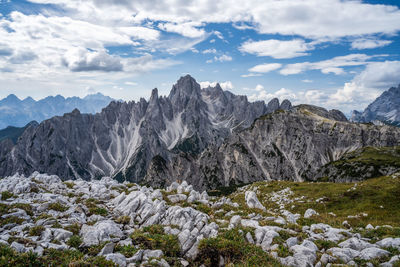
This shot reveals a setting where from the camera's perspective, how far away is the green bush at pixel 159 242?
43.5ft

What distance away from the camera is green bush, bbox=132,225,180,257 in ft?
43.5

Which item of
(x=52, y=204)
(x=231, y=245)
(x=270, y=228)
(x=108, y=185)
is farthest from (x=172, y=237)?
(x=108, y=185)

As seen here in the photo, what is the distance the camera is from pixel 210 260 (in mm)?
12750

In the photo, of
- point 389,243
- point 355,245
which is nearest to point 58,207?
point 355,245

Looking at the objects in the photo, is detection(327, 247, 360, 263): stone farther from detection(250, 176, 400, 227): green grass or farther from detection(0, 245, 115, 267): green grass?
detection(250, 176, 400, 227): green grass

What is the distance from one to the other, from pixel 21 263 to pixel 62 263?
1625 millimetres

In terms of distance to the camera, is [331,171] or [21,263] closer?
[21,263]

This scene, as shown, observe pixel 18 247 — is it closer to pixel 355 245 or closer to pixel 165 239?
pixel 165 239

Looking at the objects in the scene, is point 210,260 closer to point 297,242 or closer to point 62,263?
point 297,242

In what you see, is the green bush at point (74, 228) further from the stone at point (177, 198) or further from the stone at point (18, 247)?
the stone at point (177, 198)

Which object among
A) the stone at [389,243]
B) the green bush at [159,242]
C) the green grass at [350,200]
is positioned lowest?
the green grass at [350,200]

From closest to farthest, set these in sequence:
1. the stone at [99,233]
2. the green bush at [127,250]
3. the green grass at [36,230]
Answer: the green bush at [127,250] → the stone at [99,233] → the green grass at [36,230]

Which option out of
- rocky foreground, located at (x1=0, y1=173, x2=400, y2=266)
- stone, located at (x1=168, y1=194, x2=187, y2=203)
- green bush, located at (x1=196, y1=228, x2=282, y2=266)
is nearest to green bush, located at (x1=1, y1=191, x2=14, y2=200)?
rocky foreground, located at (x1=0, y1=173, x2=400, y2=266)

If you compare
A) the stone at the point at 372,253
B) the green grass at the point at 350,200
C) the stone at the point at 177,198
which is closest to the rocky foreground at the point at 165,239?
the stone at the point at 372,253
